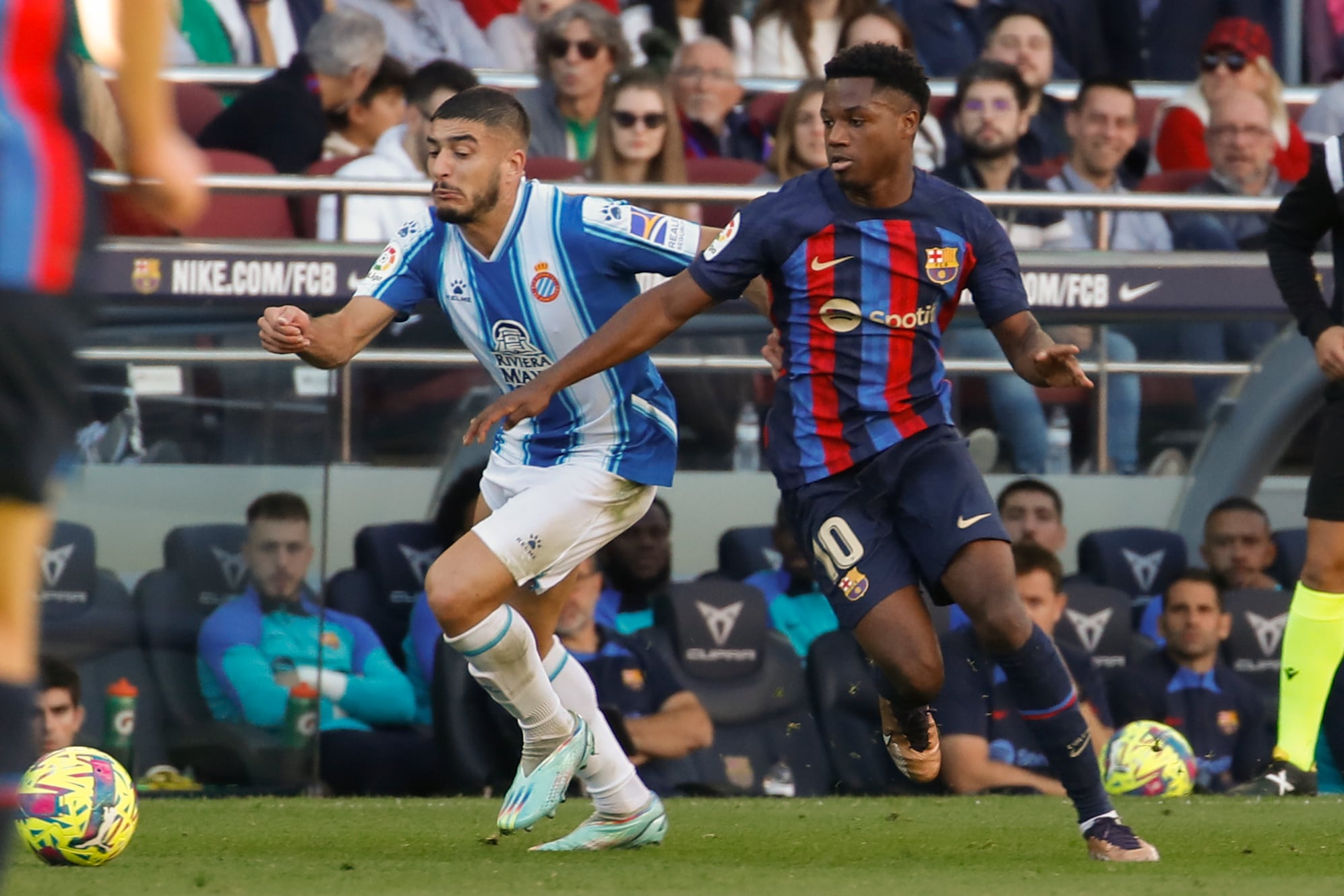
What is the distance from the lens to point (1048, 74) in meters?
10.5

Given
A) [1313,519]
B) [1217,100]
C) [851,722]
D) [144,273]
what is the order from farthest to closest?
[1217,100] < [851,722] < [144,273] < [1313,519]

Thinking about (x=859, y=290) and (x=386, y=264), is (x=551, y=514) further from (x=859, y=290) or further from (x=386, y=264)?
(x=859, y=290)

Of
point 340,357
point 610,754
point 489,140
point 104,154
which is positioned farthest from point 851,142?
point 104,154

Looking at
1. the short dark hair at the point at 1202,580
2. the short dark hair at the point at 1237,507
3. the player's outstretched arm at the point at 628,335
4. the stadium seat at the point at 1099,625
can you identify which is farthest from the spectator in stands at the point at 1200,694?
the player's outstretched arm at the point at 628,335

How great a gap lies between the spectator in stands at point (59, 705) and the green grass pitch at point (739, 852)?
44 cm

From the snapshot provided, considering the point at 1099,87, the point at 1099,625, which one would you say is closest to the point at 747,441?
the point at 1099,625

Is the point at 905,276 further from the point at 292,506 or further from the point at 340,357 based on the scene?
the point at 292,506

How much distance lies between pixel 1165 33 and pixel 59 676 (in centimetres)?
718

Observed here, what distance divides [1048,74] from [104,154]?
4.89 metres

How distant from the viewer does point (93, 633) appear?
25.7 ft

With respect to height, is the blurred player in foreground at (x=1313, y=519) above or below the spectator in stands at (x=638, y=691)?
above

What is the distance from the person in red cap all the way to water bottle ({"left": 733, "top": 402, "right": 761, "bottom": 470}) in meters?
2.82

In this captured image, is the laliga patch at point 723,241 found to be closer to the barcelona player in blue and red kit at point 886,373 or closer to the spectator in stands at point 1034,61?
the barcelona player in blue and red kit at point 886,373

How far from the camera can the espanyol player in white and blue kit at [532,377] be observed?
18.1 ft
